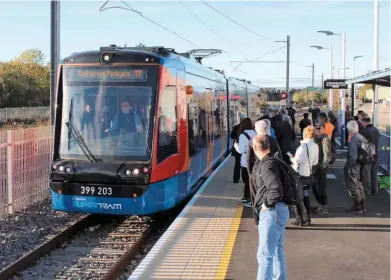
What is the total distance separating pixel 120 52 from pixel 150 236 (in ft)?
10.7

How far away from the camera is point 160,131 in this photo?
903cm

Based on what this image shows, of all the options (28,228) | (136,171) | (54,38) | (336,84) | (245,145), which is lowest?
(28,228)

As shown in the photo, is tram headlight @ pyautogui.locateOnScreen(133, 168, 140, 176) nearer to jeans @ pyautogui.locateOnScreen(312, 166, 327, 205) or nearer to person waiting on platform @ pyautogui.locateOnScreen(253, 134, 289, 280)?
jeans @ pyautogui.locateOnScreen(312, 166, 327, 205)

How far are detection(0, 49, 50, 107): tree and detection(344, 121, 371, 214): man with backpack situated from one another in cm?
5641

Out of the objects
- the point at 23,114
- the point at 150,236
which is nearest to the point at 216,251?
the point at 150,236

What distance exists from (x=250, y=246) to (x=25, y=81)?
208 ft

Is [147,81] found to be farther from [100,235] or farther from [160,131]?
[100,235]

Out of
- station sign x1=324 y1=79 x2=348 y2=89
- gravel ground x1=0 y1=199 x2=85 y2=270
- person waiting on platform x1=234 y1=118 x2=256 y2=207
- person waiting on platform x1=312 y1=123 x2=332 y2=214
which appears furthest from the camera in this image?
station sign x1=324 y1=79 x2=348 y2=89

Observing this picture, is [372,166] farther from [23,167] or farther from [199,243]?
[23,167]

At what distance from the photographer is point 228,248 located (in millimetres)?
7066

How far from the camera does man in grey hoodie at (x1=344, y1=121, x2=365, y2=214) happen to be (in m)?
9.12

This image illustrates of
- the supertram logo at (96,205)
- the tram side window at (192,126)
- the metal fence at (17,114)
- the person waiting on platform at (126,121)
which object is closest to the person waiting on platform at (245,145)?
the tram side window at (192,126)

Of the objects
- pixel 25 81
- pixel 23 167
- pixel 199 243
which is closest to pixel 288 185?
pixel 199 243

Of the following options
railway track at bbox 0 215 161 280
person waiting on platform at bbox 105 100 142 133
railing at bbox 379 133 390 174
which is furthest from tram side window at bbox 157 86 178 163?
railing at bbox 379 133 390 174
